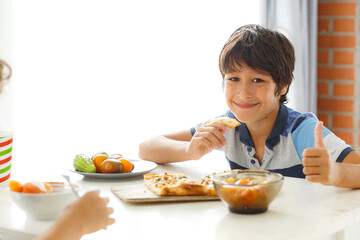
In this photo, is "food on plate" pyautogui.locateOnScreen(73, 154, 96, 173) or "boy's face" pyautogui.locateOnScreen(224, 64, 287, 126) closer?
"food on plate" pyautogui.locateOnScreen(73, 154, 96, 173)

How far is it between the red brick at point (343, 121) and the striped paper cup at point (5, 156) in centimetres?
233

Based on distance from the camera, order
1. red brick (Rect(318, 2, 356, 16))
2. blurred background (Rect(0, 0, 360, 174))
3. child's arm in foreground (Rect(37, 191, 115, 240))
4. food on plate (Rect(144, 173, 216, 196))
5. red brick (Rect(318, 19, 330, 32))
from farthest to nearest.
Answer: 1. red brick (Rect(318, 19, 330, 32))
2. red brick (Rect(318, 2, 356, 16))
3. blurred background (Rect(0, 0, 360, 174))
4. food on plate (Rect(144, 173, 216, 196))
5. child's arm in foreground (Rect(37, 191, 115, 240))

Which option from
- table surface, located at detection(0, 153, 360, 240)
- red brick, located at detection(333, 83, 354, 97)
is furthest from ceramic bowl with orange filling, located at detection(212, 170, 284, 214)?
red brick, located at detection(333, 83, 354, 97)

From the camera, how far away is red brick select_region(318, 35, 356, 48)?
316 centimetres

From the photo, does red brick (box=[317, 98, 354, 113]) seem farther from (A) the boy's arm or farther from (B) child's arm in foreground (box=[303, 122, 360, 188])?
(B) child's arm in foreground (box=[303, 122, 360, 188])

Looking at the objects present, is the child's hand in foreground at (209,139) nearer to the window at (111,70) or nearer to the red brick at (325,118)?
the window at (111,70)

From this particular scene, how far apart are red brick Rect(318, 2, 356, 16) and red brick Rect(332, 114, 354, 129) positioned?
2.06ft

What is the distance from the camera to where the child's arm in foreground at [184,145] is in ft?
5.46

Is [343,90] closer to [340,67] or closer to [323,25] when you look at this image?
[340,67]

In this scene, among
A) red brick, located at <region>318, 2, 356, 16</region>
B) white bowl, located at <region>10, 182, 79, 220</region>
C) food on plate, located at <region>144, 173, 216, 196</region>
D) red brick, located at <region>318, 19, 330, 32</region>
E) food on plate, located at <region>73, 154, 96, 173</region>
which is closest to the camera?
white bowl, located at <region>10, 182, 79, 220</region>

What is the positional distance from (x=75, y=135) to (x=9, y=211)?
0.92 meters

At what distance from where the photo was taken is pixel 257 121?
1.91 meters

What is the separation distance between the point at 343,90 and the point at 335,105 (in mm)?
108

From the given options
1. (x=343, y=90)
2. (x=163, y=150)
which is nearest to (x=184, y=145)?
(x=163, y=150)
